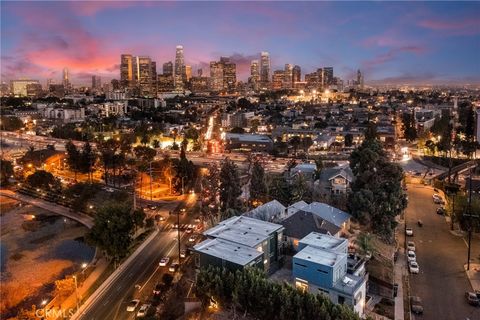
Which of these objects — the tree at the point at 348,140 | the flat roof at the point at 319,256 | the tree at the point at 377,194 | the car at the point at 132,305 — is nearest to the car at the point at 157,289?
the car at the point at 132,305

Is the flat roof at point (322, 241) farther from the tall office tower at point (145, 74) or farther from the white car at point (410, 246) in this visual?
the tall office tower at point (145, 74)

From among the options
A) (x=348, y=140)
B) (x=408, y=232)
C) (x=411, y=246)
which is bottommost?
(x=411, y=246)

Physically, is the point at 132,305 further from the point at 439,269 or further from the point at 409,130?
the point at 409,130

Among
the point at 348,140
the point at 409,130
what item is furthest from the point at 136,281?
the point at 409,130

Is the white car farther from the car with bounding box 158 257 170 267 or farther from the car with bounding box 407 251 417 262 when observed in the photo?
the car with bounding box 158 257 170 267

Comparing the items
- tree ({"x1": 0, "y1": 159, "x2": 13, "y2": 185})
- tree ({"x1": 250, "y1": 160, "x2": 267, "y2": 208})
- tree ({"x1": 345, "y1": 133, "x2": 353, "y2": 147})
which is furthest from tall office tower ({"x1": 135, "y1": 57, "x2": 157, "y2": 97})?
tree ({"x1": 250, "y1": 160, "x2": 267, "y2": 208})

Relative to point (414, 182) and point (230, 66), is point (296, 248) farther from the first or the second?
point (230, 66)
